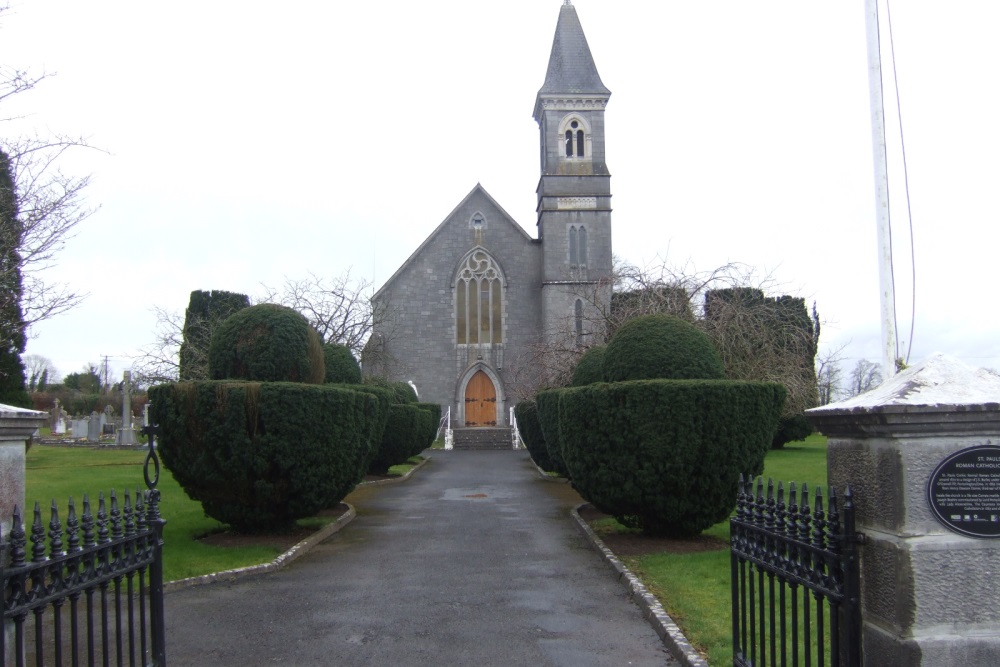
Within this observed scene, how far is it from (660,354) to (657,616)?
4943 mm

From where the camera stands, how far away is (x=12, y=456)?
4.59m

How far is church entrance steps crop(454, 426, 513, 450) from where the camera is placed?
3959cm

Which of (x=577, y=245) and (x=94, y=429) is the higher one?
(x=577, y=245)

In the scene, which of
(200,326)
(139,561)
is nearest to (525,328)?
(200,326)

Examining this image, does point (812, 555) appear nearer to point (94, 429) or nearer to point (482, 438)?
point (482, 438)

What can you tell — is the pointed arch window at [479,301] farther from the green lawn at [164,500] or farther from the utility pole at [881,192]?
the utility pole at [881,192]

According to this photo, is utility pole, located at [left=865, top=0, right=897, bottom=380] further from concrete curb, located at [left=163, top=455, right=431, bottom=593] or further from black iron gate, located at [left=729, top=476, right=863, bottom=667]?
concrete curb, located at [left=163, top=455, right=431, bottom=593]

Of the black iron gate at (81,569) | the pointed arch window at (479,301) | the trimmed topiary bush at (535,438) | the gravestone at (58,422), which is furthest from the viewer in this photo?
the gravestone at (58,422)

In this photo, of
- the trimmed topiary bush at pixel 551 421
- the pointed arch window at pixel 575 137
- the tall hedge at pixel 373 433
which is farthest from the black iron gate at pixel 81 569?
the pointed arch window at pixel 575 137

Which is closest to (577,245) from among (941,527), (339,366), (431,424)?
(431,424)

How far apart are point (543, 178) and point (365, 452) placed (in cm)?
2888

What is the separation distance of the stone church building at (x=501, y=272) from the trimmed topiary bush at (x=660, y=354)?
27.8 metres

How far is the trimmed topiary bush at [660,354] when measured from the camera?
39.7ft

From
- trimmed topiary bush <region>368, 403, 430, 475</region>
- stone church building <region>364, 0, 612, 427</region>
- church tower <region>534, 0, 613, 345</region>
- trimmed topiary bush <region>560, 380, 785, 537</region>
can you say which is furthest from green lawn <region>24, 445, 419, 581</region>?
church tower <region>534, 0, 613, 345</region>
